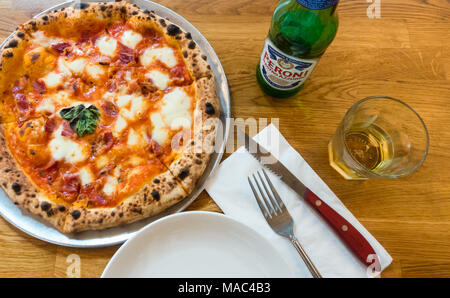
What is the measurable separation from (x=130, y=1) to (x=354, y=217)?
1214mm

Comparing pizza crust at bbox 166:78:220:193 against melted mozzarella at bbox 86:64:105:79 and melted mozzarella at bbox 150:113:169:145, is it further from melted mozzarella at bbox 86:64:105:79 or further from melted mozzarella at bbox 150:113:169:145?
melted mozzarella at bbox 86:64:105:79

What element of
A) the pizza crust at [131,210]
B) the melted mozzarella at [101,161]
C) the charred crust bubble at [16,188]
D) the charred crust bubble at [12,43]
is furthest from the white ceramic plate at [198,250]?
the charred crust bubble at [12,43]

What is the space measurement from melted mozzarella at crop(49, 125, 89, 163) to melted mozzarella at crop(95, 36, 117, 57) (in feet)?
1.20

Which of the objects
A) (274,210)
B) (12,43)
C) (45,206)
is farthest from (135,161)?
(12,43)

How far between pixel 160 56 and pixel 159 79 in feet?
0.32

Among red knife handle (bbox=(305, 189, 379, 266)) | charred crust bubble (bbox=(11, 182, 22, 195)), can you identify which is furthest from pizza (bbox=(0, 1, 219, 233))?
red knife handle (bbox=(305, 189, 379, 266))

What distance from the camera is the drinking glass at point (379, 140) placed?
1021 millimetres

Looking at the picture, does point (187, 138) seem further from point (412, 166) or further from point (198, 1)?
point (412, 166)

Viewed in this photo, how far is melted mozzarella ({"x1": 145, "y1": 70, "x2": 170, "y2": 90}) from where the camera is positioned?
1.17m

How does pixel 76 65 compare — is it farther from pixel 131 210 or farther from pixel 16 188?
pixel 131 210

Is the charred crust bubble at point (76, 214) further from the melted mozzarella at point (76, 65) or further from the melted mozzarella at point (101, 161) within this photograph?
the melted mozzarella at point (76, 65)

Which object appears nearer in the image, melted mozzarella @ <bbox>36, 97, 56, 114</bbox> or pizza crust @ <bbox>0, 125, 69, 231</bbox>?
pizza crust @ <bbox>0, 125, 69, 231</bbox>

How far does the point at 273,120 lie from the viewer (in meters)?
1.20
